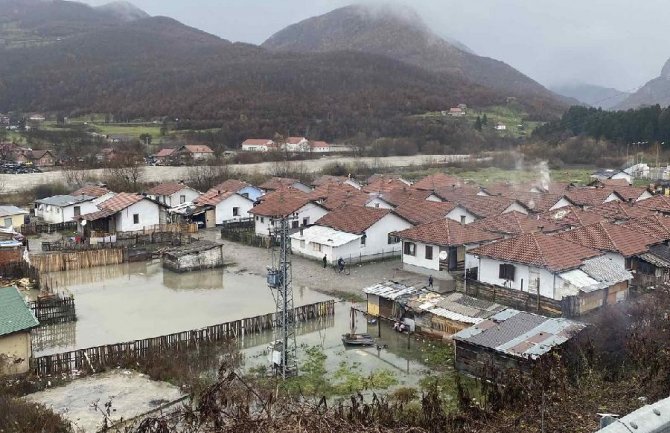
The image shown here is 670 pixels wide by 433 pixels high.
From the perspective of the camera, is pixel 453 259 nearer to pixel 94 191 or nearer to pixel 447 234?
pixel 447 234

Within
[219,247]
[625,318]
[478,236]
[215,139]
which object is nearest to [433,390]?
[625,318]

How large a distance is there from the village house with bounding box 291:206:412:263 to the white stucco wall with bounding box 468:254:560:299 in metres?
6.80

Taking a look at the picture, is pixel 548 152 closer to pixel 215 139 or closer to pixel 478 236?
pixel 215 139

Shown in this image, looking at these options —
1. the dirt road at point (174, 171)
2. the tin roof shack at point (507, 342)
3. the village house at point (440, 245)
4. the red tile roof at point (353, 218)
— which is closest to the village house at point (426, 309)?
the tin roof shack at point (507, 342)

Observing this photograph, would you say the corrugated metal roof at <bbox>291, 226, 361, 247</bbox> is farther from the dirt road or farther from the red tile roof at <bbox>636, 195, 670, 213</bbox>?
the dirt road

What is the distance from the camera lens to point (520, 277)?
21.0 m

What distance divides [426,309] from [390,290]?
1.74 m

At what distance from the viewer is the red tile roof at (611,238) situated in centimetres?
2258

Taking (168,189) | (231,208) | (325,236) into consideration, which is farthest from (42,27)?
(325,236)

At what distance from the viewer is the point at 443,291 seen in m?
21.7

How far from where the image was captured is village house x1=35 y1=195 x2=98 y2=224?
3616 centimetres

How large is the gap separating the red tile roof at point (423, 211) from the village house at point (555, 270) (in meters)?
7.23

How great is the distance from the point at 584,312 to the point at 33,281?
18.9 m

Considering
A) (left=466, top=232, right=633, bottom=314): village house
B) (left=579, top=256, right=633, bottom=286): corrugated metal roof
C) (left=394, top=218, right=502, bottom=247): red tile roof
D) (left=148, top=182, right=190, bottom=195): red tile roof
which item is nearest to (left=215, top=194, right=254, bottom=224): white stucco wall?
(left=148, top=182, right=190, bottom=195): red tile roof
